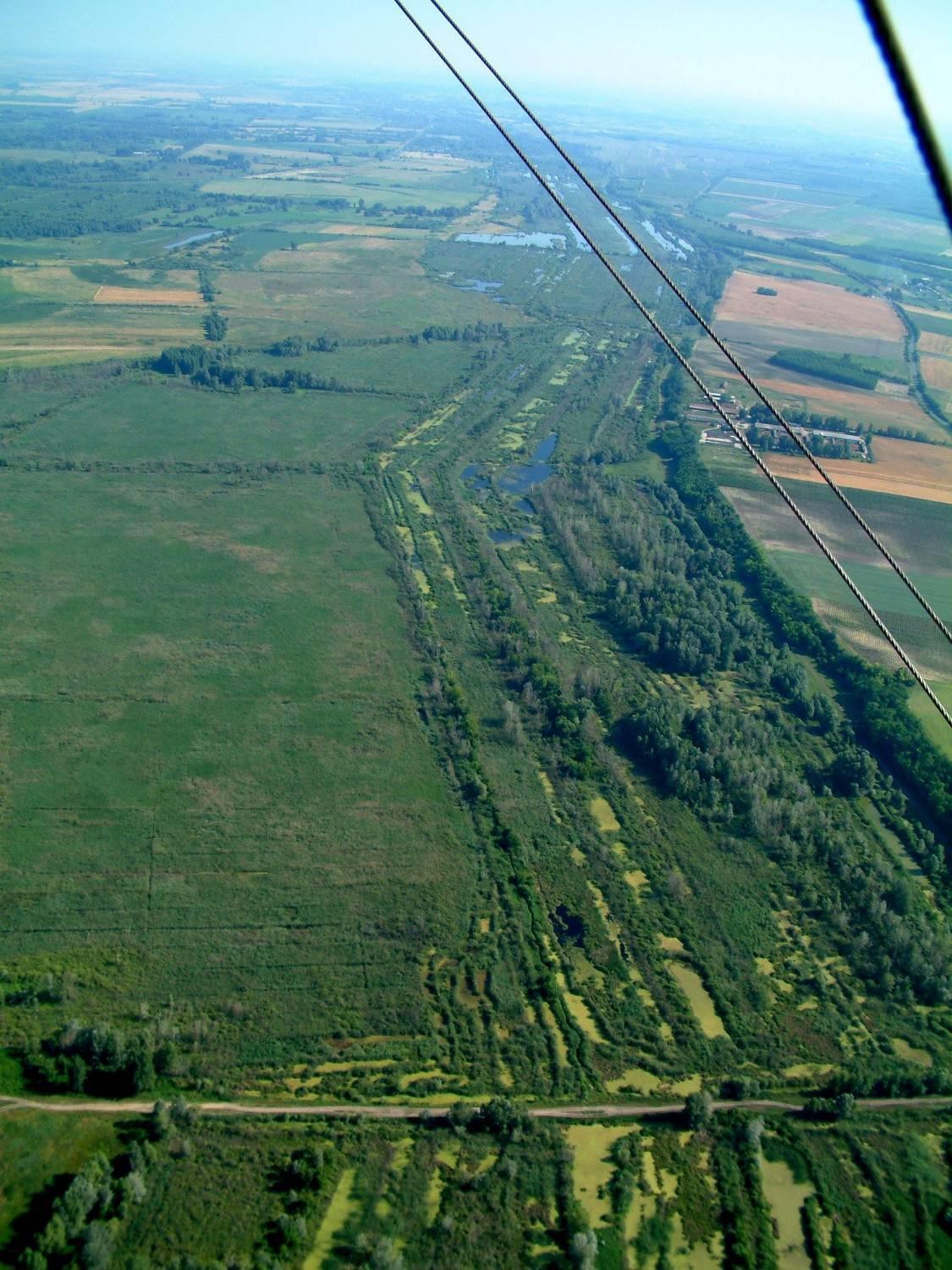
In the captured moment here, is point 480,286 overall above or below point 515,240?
below

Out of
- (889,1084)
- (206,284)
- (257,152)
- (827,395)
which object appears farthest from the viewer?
(257,152)

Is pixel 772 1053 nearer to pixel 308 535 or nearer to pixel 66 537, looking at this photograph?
pixel 308 535

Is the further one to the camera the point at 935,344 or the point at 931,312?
the point at 931,312

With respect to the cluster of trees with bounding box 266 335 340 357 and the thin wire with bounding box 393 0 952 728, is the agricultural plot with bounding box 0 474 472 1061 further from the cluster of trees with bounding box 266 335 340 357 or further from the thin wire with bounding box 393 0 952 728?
the cluster of trees with bounding box 266 335 340 357

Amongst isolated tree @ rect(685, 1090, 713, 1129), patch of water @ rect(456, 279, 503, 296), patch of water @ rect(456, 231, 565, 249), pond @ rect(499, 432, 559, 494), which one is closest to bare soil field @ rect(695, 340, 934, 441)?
pond @ rect(499, 432, 559, 494)

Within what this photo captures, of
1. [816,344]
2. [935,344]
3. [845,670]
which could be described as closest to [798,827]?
[845,670]

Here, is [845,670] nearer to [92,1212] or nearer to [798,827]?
[798,827]

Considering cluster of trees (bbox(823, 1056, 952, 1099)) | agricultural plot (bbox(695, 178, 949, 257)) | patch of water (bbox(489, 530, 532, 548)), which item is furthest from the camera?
agricultural plot (bbox(695, 178, 949, 257))
